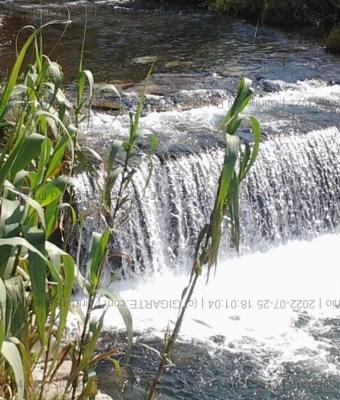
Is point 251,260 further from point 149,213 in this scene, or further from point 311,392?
point 311,392

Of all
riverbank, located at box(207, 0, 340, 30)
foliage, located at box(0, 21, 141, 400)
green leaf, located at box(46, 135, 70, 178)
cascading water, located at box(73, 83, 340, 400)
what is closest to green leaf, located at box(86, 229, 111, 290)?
foliage, located at box(0, 21, 141, 400)

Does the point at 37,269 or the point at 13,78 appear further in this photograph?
the point at 13,78

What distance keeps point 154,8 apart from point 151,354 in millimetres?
12185

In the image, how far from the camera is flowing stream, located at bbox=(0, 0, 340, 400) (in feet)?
16.0

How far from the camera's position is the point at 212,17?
1491cm

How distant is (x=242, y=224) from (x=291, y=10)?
8.69 meters

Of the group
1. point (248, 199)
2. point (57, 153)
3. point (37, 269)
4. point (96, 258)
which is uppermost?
point (57, 153)

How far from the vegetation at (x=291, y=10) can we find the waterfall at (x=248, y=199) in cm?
712

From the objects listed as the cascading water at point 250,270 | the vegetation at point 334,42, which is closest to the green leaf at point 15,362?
the cascading water at point 250,270

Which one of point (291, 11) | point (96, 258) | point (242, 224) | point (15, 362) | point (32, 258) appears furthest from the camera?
point (291, 11)

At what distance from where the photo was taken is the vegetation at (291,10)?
1452 centimetres

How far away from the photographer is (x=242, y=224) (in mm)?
7105

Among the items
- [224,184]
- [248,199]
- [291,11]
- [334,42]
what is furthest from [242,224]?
[291,11]

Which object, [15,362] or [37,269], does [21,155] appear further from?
[15,362]
